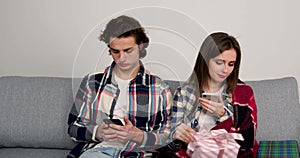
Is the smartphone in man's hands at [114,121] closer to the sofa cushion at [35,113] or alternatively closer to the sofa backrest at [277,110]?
the sofa cushion at [35,113]

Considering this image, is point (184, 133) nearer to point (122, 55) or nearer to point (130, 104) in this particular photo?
point (130, 104)

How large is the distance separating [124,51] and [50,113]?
26.7 inches

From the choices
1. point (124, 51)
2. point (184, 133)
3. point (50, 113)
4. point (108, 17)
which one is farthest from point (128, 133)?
point (108, 17)

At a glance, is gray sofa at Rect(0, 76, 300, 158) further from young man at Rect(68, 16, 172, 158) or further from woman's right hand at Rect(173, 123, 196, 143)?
woman's right hand at Rect(173, 123, 196, 143)

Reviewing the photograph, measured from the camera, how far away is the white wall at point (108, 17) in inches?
104

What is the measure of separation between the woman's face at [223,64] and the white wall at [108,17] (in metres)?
0.37

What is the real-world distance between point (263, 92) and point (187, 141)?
50 centimetres

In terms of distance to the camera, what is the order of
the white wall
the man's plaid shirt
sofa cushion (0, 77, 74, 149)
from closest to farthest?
the man's plaid shirt < sofa cushion (0, 77, 74, 149) < the white wall

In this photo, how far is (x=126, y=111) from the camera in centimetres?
206

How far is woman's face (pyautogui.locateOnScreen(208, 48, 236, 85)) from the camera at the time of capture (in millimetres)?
1989

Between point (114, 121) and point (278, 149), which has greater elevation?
point (114, 121)

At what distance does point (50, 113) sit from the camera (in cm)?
238

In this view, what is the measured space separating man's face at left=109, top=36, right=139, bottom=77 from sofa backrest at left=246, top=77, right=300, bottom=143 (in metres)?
0.64

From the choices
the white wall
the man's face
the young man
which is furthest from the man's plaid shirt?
the white wall
